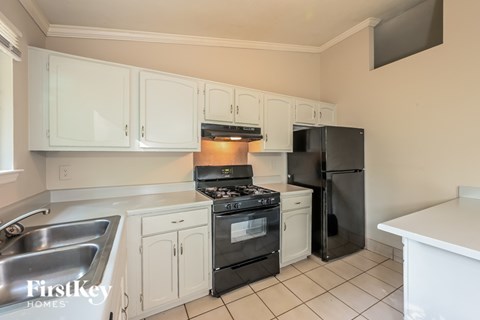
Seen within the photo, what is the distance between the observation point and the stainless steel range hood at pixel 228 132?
2.14 m

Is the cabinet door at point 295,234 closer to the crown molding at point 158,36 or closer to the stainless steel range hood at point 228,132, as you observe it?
the stainless steel range hood at point 228,132

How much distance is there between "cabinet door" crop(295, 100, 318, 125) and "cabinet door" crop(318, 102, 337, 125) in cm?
10

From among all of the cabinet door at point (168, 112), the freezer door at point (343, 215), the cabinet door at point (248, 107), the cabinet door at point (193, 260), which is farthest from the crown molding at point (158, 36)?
the cabinet door at point (193, 260)

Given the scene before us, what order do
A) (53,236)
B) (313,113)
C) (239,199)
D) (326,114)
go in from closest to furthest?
1. (53,236)
2. (239,199)
3. (313,113)
4. (326,114)

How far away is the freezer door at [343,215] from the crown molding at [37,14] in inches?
118

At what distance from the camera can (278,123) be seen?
8.70 feet

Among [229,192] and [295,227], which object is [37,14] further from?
[295,227]

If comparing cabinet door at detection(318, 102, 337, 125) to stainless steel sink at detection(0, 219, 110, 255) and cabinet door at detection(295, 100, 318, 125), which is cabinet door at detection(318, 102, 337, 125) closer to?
cabinet door at detection(295, 100, 318, 125)

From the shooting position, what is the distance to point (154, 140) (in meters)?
1.93

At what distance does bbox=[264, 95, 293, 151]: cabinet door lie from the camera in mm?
2576

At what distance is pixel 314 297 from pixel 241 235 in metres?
0.86

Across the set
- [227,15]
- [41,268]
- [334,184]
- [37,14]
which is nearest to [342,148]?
[334,184]

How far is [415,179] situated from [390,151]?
1.32 ft

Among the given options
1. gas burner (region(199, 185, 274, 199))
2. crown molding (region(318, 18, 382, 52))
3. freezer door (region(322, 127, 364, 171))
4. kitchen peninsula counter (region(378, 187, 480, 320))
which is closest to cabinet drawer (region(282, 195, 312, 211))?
gas burner (region(199, 185, 274, 199))
